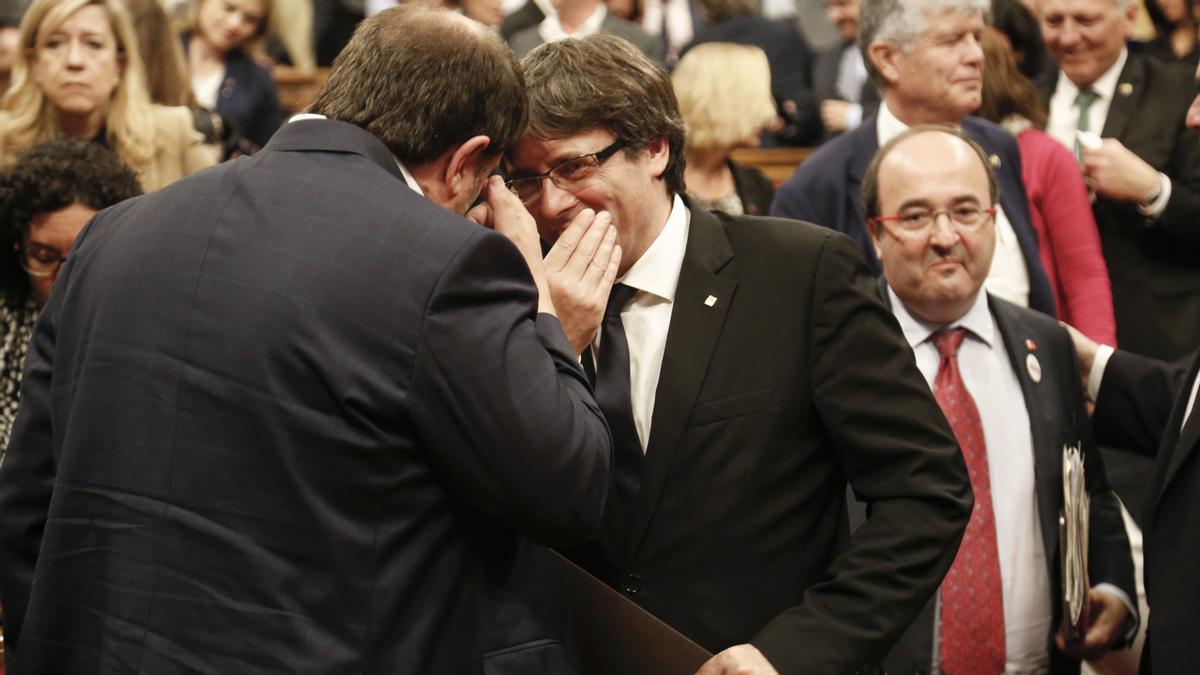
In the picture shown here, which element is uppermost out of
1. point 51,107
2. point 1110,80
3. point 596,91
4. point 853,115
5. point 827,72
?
point 596,91

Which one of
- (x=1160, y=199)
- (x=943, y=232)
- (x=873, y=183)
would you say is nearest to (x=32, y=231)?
(x=873, y=183)

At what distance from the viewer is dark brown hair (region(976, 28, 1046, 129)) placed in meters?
4.82

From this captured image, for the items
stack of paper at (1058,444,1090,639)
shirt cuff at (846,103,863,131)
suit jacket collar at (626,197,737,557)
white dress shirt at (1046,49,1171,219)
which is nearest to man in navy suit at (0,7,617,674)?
suit jacket collar at (626,197,737,557)

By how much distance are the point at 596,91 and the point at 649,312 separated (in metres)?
0.38

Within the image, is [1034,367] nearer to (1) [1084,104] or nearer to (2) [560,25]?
(1) [1084,104]

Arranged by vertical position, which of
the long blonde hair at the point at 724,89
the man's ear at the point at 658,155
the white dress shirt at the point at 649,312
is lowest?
the long blonde hair at the point at 724,89

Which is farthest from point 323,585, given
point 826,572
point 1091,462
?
point 1091,462

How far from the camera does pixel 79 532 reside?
77.3 inches

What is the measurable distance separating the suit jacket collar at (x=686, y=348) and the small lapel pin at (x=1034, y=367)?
2.86 feet

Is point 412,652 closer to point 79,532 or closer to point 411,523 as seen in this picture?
point 411,523

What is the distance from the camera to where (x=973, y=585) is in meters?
2.90

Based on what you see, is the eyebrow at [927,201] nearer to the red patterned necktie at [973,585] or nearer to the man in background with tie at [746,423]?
the red patterned necktie at [973,585]

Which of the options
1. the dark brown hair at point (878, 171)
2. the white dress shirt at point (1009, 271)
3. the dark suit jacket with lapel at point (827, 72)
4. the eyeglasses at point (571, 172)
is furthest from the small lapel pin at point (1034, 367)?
the dark suit jacket with lapel at point (827, 72)

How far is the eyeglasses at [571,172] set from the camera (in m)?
2.47
